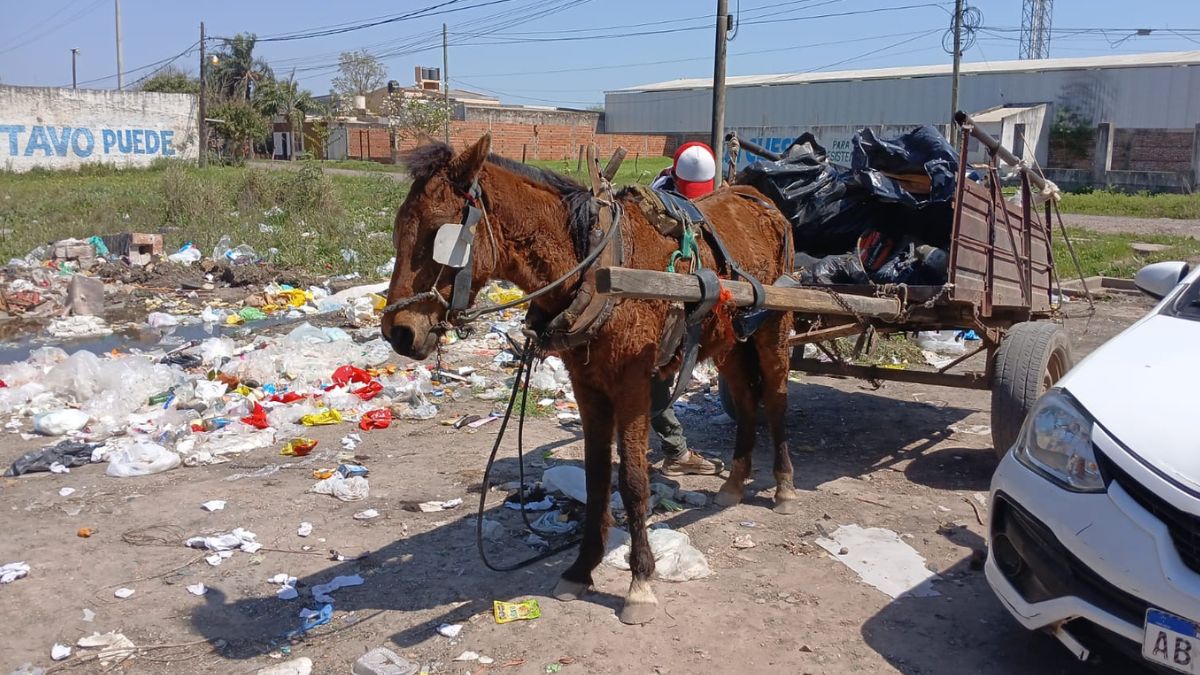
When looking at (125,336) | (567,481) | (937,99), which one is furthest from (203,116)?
(567,481)

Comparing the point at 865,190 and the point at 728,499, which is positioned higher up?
the point at 865,190

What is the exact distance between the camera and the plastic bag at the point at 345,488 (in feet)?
17.6

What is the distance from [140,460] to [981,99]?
39.5 m

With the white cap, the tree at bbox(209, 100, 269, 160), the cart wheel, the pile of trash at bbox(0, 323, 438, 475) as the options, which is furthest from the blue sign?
the cart wheel

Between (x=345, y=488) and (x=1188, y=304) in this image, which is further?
(x=345, y=488)

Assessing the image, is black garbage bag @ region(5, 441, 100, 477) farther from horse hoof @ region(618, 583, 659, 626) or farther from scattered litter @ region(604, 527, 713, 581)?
horse hoof @ region(618, 583, 659, 626)

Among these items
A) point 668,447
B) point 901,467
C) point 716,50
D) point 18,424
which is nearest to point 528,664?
point 668,447

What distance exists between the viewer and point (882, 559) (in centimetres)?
452

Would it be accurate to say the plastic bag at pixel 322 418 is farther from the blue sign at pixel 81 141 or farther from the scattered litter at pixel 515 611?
the blue sign at pixel 81 141

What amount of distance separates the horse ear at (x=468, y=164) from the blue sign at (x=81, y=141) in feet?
115

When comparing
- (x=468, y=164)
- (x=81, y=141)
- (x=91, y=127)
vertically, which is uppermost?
(x=91, y=127)

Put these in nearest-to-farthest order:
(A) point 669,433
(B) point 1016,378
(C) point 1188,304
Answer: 1. (C) point 1188,304
2. (B) point 1016,378
3. (A) point 669,433

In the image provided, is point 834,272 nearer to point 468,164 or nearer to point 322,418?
point 468,164

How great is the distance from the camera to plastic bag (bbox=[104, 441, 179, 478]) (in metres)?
5.77
